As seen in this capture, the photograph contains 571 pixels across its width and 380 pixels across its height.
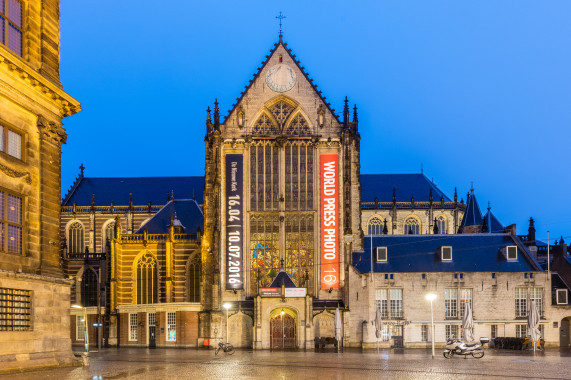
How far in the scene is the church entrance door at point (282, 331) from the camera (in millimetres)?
61312

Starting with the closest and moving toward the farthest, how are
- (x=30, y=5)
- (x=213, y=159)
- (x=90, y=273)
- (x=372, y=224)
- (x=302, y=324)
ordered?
(x=30, y=5) < (x=302, y=324) < (x=213, y=159) < (x=90, y=273) < (x=372, y=224)

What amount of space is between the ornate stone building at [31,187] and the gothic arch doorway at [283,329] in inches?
1253

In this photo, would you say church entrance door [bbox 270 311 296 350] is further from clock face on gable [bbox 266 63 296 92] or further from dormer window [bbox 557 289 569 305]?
dormer window [bbox 557 289 569 305]

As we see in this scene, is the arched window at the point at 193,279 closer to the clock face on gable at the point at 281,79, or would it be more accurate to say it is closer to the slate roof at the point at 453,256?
the slate roof at the point at 453,256

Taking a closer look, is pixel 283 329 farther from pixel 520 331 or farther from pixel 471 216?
pixel 471 216

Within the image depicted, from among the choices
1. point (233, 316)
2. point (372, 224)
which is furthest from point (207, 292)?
point (372, 224)

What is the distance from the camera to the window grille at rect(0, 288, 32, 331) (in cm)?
2684

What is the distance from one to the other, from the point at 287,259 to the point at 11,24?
40.0m

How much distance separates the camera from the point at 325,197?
2564 inches

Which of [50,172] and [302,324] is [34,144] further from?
[302,324]

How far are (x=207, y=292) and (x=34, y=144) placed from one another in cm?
3723

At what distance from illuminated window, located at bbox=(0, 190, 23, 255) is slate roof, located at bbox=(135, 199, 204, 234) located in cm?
4261

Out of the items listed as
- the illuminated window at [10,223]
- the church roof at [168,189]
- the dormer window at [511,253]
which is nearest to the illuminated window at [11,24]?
the illuminated window at [10,223]

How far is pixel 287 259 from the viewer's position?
214ft
